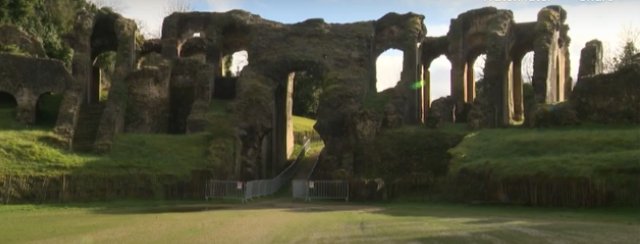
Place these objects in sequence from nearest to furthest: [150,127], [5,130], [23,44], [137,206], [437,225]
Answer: [437,225] < [137,206] < [5,130] < [150,127] < [23,44]

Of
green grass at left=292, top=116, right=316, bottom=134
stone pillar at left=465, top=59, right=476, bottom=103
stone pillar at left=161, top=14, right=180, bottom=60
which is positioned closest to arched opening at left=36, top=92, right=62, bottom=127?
stone pillar at left=161, top=14, right=180, bottom=60

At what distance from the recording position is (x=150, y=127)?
37.6m

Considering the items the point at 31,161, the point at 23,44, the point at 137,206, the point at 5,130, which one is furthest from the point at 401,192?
the point at 23,44

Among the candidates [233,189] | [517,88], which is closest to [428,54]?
[517,88]

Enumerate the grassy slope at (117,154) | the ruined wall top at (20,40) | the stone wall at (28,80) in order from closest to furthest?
the grassy slope at (117,154), the stone wall at (28,80), the ruined wall top at (20,40)

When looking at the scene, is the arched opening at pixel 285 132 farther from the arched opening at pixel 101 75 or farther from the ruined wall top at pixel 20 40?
the ruined wall top at pixel 20 40

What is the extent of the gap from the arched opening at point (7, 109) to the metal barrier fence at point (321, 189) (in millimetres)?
14196

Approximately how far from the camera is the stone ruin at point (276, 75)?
1425 inches

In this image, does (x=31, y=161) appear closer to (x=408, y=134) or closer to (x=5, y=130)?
(x=5, y=130)

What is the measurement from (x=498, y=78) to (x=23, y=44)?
89.3 ft

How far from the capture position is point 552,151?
2895cm

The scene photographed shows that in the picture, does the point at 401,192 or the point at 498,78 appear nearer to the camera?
the point at 401,192

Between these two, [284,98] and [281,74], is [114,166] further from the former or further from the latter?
[284,98]

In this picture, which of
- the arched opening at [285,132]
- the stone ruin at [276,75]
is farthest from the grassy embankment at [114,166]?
the arched opening at [285,132]
